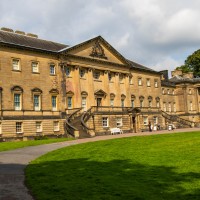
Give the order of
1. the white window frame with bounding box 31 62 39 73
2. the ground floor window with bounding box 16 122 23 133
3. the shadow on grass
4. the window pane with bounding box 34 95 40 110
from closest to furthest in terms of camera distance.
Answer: the shadow on grass < the ground floor window with bounding box 16 122 23 133 < the window pane with bounding box 34 95 40 110 < the white window frame with bounding box 31 62 39 73

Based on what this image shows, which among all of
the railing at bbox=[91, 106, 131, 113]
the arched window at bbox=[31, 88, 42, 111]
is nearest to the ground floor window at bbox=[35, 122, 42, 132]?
the arched window at bbox=[31, 88, 42, 111]

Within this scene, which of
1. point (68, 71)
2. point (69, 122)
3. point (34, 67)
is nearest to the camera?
point (34, 67)

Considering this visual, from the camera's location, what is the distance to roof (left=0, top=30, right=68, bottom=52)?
40219 mm

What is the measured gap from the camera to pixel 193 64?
83.4 meters

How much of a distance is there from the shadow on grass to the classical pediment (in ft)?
108

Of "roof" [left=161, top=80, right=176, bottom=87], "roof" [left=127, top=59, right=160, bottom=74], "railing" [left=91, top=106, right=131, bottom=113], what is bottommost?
"railing" [left=91, top=106, right=131, bottom=113]

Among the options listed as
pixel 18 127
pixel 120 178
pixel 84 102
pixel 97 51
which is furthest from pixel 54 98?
pixel 120 178

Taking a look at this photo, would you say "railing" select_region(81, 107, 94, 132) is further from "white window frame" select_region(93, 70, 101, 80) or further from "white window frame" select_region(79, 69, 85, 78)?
"white window frame" select_region(93, 70, 101, 80)

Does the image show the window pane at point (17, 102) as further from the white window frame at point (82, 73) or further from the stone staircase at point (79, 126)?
the white window frame at point (82, 73)

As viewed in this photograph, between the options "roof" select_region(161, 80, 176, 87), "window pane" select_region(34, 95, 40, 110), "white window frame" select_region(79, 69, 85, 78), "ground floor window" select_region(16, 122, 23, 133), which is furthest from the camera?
"roof" select_region(161, 80, 176, 87)

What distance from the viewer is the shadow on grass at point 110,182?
9109 mm

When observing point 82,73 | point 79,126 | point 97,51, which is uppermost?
point 97,51

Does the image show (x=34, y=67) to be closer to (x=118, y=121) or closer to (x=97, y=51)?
(x=97, y=51)

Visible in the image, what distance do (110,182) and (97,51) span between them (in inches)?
1619
